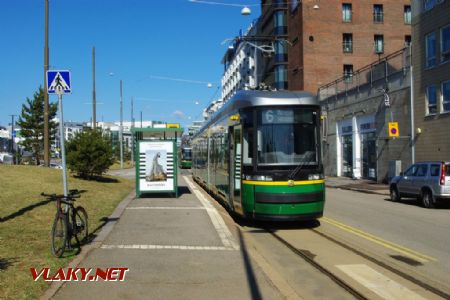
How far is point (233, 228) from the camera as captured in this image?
38.2ft

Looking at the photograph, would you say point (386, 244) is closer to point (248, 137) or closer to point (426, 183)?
point (248, 137)

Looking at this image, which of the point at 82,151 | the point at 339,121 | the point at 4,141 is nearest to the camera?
the point at 82,151

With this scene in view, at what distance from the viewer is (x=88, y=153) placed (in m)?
21.6

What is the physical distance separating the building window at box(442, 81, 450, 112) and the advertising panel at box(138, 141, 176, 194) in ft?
51.0

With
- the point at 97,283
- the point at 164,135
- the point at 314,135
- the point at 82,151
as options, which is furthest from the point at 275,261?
the point at 82,151

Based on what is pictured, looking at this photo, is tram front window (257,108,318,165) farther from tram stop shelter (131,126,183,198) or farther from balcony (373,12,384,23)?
balcony (373,12,384,23)

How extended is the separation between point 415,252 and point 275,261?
2.68m

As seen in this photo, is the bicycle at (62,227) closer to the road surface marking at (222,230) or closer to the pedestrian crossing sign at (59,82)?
the pedestrian crossing sign at (59,82)

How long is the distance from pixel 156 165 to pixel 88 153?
4.77 m

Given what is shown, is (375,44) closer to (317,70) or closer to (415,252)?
(317,70)

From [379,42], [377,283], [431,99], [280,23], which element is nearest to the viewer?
[377,283]

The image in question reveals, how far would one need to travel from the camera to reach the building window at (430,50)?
89.5 ft

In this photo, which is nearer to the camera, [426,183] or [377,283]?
[377,283]

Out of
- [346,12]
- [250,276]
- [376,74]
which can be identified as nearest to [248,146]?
[250,276]
